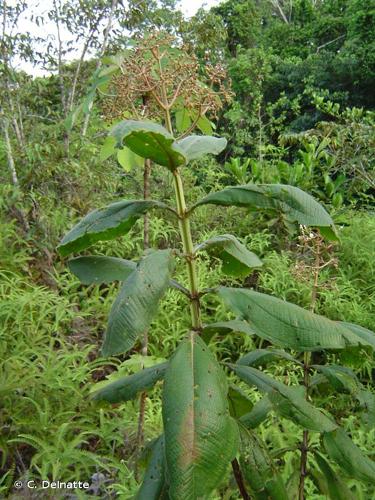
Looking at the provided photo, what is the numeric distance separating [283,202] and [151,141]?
29 cm

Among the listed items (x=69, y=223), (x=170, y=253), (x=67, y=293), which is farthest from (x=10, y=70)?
(x=170, y=253)

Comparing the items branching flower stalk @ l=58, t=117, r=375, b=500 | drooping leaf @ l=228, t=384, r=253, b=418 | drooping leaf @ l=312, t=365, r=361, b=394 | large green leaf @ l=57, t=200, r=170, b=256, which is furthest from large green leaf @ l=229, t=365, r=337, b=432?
large green leaf @ l=57, t=200, r=170, b=256

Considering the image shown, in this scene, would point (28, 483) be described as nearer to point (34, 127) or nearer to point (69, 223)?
point (69, 223)

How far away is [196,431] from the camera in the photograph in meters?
0.76

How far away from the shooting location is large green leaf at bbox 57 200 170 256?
99 cm

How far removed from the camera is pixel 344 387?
1.19m

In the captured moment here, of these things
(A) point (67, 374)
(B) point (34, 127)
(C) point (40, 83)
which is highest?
(C) point (40, 83)

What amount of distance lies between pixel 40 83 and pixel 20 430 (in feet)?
9.49

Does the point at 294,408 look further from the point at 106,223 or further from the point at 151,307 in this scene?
the point at 106,223

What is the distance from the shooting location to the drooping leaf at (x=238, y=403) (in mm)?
1131

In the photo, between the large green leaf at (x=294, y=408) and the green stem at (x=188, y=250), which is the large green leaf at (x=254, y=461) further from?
Result: the green stem at (x=188, y=250)

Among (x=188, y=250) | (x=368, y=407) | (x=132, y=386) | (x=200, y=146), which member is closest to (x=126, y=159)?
(x=200, y=146)

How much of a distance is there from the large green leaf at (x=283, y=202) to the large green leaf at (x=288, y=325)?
0.18 meters

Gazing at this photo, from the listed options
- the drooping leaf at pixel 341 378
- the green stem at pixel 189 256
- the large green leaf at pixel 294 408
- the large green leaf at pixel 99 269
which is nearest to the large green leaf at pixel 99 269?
the large green leaf at pixel 99 269
